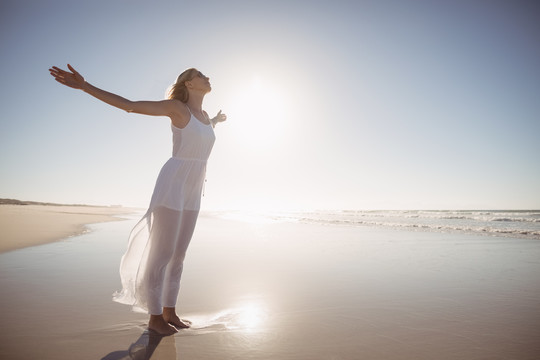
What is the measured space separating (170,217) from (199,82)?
140 centimetres

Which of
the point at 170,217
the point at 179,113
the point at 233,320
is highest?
the point at 179,113

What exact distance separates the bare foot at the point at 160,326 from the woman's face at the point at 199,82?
2.26 m

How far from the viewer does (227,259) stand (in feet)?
23.5

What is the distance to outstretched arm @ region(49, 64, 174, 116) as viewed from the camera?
2.47 metres

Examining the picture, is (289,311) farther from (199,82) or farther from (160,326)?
(199,82)

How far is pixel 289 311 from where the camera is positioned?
359 cm

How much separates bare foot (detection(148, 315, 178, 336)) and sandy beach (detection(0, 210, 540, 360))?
0.28 ft

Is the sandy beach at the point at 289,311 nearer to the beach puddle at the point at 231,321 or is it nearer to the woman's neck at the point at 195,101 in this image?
the beach puddle at the point at 231,321

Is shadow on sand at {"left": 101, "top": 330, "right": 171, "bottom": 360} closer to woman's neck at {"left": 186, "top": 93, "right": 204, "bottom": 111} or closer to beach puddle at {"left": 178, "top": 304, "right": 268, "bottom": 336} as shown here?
beach puddle at {"left": 178, "top": 304, "right": 268, "bottom": 336}

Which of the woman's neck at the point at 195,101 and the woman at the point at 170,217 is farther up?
the woman's neck at the point at 195,101

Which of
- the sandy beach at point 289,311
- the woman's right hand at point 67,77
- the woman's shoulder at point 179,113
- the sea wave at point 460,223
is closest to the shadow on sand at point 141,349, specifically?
the sandy beach at point 289,311

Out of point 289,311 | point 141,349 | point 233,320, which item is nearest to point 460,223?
point 289,311

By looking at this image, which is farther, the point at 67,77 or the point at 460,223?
the point at 460,223

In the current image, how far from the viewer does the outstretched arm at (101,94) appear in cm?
247
